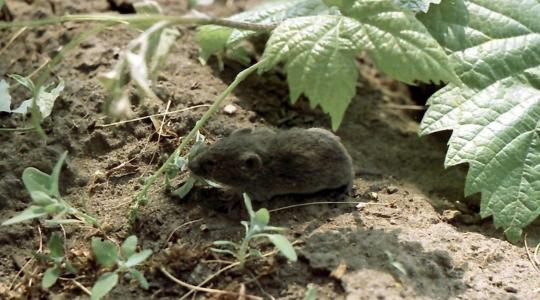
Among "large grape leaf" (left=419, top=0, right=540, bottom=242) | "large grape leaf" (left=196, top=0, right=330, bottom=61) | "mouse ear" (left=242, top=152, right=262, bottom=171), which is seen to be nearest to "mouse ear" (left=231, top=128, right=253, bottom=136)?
"mouse ear" (left=242, top=152, right=262, bottom=171)

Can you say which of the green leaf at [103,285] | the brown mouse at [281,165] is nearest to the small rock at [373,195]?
the brown mouse at [281,165]

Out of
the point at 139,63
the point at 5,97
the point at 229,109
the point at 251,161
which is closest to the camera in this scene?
the point at 139,63

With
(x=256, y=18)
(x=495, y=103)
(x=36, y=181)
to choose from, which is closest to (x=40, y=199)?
(x=36, y=181)

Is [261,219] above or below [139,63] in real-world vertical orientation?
below

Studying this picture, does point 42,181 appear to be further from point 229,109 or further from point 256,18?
point 256,18

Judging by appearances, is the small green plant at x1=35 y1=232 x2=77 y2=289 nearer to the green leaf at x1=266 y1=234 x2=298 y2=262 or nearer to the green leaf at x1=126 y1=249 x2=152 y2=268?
the green leaf at x1=126 y1=249 x2=152 y2=268

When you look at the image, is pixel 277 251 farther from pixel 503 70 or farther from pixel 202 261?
pixel 503 70

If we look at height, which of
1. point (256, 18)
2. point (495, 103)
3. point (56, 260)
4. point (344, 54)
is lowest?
point (56, 260)

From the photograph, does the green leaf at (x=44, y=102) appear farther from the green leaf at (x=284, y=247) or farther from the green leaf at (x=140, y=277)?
the green leaf at (x=284, y=247)
